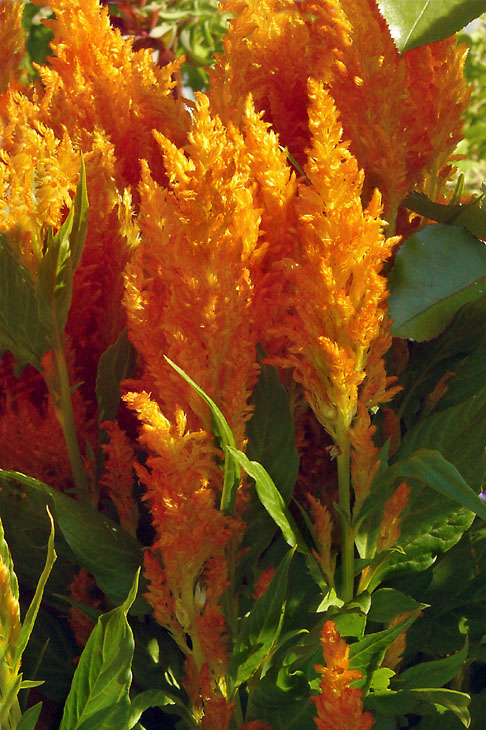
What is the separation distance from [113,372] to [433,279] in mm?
276

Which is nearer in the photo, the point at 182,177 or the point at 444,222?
the point at 182,177

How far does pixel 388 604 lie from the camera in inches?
27.0

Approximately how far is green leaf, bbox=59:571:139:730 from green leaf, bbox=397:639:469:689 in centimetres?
23

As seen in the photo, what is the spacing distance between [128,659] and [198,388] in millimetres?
190

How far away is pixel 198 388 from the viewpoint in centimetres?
57

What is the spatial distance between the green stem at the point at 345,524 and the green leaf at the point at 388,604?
0.08 ft

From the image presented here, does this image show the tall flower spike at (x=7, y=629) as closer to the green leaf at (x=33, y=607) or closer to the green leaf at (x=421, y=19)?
the green leaf at (x=33, y=607)

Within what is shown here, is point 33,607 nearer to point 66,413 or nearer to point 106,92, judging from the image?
point 66,413

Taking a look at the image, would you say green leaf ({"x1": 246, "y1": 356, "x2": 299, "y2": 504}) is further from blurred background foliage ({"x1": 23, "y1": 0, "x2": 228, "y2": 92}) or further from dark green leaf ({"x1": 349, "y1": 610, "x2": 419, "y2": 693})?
blurred background foliage ({"x1": 23, "y1": 0, "x2": 228, "y2": 92})

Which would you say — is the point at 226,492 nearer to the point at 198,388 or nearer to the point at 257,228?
the point at 198,388

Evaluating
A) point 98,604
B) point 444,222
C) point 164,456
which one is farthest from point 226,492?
point 444,222

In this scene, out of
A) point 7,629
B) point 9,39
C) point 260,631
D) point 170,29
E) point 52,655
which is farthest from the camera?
point 170,29

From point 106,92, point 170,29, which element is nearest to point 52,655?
point 106,92

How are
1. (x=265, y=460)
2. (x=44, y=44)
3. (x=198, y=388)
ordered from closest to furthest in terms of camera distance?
(x=198, y=388), (x=265, y=460), (x=44, y=44)
